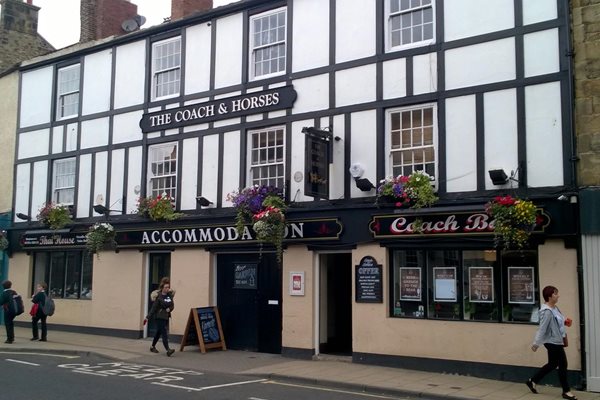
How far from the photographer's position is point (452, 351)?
1259 centimetres

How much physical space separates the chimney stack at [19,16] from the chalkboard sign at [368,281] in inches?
784

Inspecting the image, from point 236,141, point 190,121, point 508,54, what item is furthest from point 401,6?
point 190,121

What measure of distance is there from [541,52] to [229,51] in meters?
8.03

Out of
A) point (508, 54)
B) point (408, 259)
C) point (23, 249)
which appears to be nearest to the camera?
point (508, 54)

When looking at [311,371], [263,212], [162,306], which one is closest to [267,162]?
[263,212]

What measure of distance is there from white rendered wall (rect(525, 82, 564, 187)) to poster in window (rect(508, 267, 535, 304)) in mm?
1640

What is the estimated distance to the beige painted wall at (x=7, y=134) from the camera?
73.8ft

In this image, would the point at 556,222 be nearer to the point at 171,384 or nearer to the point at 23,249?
the point at 171,384

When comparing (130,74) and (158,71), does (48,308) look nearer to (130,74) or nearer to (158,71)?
(130,74)

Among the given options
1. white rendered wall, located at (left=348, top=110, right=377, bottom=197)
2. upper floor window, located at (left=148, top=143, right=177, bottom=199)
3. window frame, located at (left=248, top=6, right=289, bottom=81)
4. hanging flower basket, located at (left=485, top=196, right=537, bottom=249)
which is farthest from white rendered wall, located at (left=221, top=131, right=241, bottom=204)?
hanging flower basket, located at (left=485, top=196, right=537, bottom=249)

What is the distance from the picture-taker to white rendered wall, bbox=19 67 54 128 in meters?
21.5

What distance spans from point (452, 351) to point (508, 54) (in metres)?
5.83

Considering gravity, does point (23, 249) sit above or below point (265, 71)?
below

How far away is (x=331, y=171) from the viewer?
14.6 m
